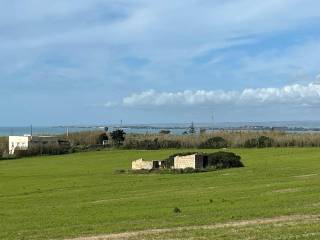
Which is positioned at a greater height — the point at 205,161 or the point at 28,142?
the point at 28,142

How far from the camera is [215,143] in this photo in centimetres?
9181

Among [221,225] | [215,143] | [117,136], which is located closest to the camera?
[221,225]

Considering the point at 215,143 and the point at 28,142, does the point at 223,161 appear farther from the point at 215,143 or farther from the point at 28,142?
the point at 28,142

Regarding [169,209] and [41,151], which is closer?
[169,209]

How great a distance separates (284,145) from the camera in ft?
284

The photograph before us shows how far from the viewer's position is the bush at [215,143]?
300 ft

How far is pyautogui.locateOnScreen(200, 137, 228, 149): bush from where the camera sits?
91438mm

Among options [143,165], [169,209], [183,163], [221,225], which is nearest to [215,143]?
[143,165]

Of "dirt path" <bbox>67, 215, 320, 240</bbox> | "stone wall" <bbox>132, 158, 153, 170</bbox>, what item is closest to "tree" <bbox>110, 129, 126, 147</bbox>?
"stone wall" <bbox>132, 158, 153, 170</bbox>

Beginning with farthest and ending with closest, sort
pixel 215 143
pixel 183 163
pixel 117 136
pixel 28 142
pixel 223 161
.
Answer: pixel 117 136 < pixel 28 142 < pixel 215 143 < pixel 183 163 < pixel 223 161

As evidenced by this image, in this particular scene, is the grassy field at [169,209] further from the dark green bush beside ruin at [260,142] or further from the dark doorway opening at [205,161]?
the dark green bush beside ruin at [260,142]

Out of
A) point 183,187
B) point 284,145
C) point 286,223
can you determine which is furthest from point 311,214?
point 284,145

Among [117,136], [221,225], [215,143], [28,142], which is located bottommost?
[221,225]

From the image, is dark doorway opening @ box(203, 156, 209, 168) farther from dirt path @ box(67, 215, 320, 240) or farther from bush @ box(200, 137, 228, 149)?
bush @ box(200, 137, 228, 149)
